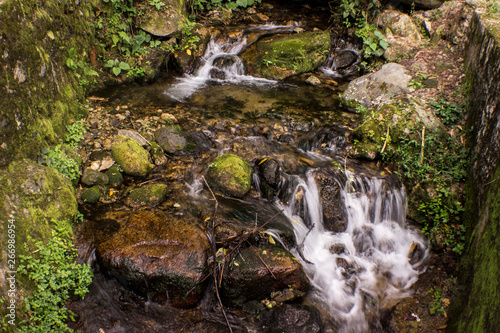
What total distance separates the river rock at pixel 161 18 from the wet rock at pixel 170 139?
3.32m

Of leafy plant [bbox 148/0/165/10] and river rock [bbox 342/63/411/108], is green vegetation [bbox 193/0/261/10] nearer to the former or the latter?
leafy plant [bbox 148/0/165/10]

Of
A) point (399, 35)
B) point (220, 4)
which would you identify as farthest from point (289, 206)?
point (220, 4)

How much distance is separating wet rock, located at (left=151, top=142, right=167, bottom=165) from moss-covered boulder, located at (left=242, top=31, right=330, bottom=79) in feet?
12.9

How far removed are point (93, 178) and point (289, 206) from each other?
3.02 metres

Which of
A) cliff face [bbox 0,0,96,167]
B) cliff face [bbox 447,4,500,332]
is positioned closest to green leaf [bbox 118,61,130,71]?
cliff face [bbox 0,0,96,167]

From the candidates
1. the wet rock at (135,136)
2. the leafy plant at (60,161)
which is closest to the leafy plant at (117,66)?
the wet rock at (135,136)

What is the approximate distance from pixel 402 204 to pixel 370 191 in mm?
528

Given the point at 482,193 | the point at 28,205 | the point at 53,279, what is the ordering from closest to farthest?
1. the point at 53,279
2. the point at 28,205
3. the point at 482,193

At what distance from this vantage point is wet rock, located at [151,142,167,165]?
210 inches

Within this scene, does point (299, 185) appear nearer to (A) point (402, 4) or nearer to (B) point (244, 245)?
(B) point (244, 245)

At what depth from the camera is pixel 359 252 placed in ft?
15.8

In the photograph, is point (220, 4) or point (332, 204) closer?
point (332, 204)

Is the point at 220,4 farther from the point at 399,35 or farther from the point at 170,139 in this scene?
the point at 170,139

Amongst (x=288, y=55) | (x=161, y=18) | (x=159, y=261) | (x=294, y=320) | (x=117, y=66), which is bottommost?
(x=294, y=320)
